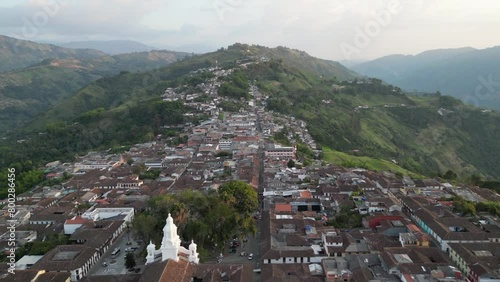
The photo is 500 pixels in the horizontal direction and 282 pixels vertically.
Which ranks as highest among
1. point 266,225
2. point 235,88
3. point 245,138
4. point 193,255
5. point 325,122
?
point 235,88

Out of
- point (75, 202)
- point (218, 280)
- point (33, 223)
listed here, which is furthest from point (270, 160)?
point (218, 280)

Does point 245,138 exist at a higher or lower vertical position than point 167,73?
lower

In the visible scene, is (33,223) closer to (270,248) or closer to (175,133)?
(270,248)

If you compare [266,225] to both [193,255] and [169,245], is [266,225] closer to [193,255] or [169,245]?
[193,255]

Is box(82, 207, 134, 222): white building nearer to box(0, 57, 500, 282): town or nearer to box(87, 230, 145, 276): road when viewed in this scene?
box(0, 57, 500, 282): town

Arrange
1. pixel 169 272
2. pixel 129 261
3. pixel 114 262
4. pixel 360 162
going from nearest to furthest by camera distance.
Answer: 1. pixel 169 272
2. pixel 129 261
3. pixel 114 262
4. pixel 360 162

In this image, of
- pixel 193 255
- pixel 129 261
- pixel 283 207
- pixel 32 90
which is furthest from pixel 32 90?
pixel 193 255
